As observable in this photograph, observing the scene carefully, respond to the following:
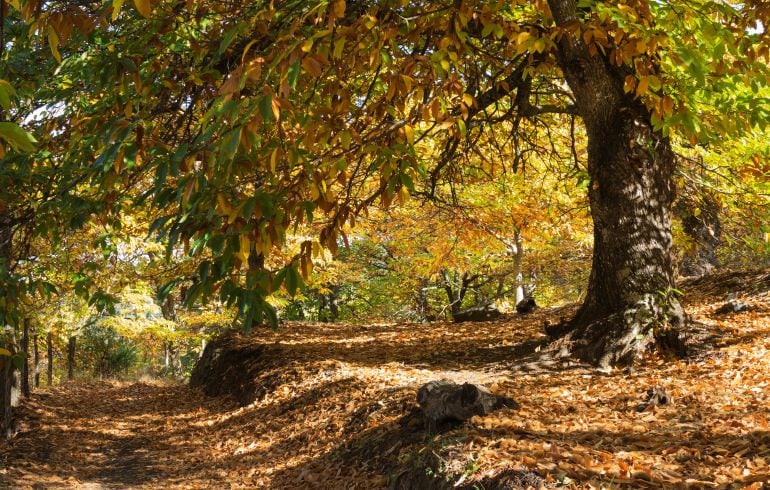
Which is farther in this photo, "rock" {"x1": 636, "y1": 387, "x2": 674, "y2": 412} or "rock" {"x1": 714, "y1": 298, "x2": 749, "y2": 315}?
"rock" {"x1": 714, "y1": 298, "x2": 749, "y2": 315}

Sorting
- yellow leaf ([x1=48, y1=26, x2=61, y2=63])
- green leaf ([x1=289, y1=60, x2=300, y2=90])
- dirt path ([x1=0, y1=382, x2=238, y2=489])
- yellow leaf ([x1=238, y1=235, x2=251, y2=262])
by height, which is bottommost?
dirt path ([x1=0, y1=382, x2=238, y2=489])

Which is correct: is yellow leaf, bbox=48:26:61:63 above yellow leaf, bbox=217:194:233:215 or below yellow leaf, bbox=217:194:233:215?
above

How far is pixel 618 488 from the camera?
11.1ft

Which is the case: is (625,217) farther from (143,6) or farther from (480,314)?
(480,314)

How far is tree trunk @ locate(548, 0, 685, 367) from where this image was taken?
6211 mm

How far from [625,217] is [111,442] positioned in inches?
300

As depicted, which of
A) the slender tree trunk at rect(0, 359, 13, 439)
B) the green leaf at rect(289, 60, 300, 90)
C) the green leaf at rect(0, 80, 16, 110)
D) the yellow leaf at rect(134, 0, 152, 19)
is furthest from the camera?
the slender tree trunk at rect(0, 359, 13, 439)

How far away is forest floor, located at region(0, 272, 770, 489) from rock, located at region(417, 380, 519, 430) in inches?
5.2

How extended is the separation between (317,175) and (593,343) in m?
4.23

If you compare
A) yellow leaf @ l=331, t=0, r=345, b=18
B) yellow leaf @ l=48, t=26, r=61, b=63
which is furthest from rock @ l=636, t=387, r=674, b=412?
yellow leaf @ l=48, t=26, r=61, b=63

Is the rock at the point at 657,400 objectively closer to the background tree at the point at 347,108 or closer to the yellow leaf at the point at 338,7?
the background tree at the point at 347,108

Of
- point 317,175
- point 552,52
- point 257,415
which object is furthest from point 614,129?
point 257,415

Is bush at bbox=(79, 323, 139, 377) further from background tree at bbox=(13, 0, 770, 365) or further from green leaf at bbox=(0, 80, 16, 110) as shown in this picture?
green leaf at bbox=(0, 80, 16, 110)

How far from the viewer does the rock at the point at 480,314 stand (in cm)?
1192
